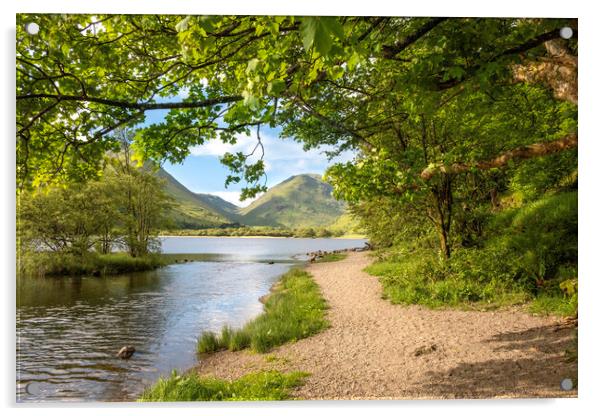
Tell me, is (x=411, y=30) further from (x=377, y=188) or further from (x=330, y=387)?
(x=330, y=387)

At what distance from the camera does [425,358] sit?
14.3ft

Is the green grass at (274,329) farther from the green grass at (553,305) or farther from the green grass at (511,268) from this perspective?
the green grass at (553,305)

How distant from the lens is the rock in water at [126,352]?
5492 millimetres

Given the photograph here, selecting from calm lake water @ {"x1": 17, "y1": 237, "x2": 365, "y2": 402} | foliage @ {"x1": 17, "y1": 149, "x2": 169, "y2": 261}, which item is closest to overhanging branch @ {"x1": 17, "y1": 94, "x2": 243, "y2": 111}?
foliage @ {"x1": 17, "y1": 149, "x2": 169, "y2": 261}

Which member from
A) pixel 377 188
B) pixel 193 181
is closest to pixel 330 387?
pixel 377 188

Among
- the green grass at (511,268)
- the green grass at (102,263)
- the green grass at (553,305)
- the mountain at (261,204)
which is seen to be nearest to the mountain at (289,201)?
the mountain at (261,204)

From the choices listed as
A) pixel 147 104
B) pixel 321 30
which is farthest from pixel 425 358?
pixel 321 30

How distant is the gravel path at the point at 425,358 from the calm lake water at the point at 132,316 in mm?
1141

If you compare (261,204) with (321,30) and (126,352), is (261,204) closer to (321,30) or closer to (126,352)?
(126,352)

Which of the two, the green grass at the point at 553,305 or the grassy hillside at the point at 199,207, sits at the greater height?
the grassy hillside at the point at 199,207

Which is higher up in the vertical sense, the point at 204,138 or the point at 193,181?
the point at 204,138

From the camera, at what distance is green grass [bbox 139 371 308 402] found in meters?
3.78
